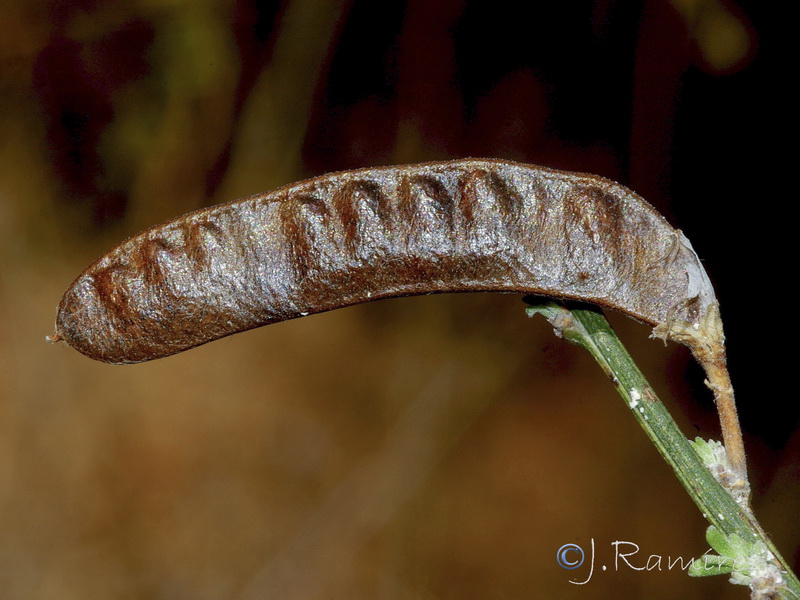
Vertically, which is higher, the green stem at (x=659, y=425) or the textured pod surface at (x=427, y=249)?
the textured pod surface at (x=427, y=249)

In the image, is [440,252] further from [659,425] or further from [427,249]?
[659,425]

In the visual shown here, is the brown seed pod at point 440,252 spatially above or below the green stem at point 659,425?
above

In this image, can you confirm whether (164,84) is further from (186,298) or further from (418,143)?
(186,298)

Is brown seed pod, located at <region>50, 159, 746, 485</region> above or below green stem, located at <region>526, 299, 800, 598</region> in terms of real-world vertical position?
above

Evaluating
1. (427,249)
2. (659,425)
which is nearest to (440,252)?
(427,249)

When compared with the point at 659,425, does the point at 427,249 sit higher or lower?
higher

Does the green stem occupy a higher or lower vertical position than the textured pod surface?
lower
